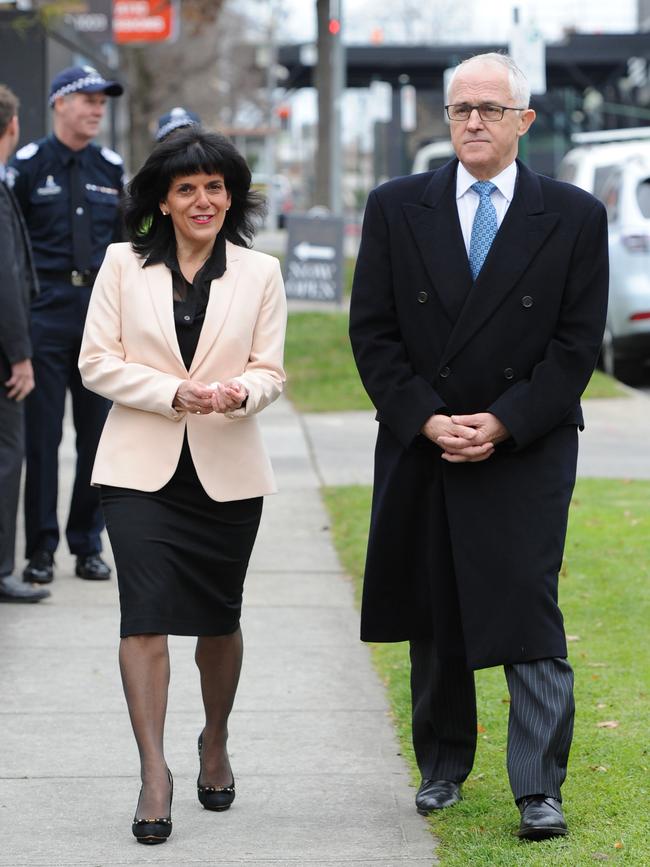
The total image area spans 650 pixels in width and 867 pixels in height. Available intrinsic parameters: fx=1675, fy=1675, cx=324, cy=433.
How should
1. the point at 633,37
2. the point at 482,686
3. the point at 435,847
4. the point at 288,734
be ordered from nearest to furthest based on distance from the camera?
the point at 435,847 → the point at 288,734 → the point at 482,686 → the point at 633,37

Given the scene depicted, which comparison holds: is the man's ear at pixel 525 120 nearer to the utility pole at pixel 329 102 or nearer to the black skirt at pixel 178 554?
the black skirt at pixel 178 554

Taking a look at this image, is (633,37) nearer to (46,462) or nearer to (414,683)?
(46,462)

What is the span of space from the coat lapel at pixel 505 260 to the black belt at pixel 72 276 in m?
3.37

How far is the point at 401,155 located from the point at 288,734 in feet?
83.3

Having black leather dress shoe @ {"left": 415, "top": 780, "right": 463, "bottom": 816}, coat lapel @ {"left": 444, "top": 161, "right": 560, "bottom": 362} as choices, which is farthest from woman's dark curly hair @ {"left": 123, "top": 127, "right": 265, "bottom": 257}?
black leather dress shoe @ {"left": 415, "top": 780, "right": 463, "bottom": 816}

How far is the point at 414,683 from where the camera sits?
4.78 meters

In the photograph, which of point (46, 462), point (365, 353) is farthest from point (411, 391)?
point (46, 462)

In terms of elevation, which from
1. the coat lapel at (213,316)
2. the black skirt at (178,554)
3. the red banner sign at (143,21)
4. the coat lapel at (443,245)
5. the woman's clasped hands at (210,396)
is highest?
the red banner sign at (143,21)

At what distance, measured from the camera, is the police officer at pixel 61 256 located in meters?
7.39

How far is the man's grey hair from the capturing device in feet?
14.3

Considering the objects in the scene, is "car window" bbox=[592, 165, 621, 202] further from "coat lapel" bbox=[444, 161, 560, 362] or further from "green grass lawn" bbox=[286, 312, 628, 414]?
"coat lapel" bbox=[444, 161, 560, 362]

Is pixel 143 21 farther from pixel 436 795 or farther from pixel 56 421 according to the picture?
pixel 436 795

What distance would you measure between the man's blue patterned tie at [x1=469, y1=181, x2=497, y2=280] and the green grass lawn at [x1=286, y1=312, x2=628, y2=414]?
871cm

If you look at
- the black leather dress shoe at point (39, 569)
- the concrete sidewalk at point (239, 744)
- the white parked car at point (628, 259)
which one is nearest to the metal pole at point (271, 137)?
the white parked car at point (628, 259)
